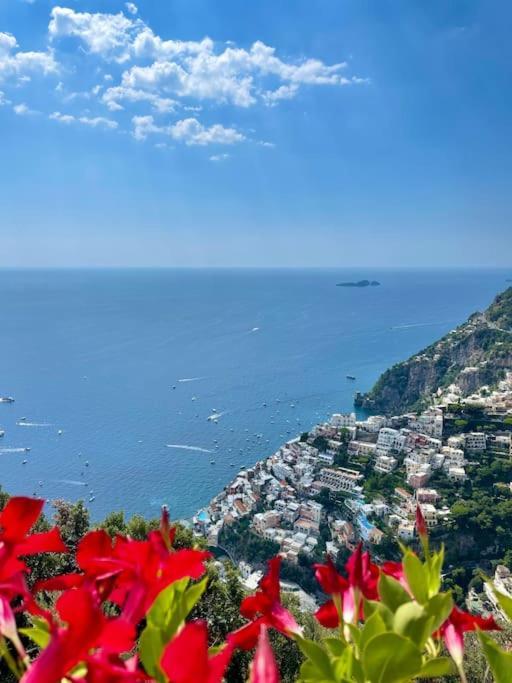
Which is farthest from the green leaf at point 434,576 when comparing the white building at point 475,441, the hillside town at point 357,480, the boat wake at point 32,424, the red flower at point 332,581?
the boat wake at point 32,424

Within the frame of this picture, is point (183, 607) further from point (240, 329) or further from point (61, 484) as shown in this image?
point (240, 329)

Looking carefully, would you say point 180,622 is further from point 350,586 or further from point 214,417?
point 214,417

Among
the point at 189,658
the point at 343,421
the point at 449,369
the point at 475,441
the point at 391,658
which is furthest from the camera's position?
the point at 449,369

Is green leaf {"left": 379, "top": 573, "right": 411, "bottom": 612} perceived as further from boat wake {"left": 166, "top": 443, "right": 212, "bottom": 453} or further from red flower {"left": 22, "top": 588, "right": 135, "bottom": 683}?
boat wake {"left": 166, "top": 443, "right": 212, "bottom": 453}

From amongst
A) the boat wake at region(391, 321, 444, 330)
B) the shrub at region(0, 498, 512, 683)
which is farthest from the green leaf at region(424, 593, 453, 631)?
the boat wake at region(391, 321, 444, 330)

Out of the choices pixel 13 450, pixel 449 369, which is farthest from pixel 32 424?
pixel 449 369

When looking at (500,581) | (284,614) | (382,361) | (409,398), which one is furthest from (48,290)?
(284,614)
